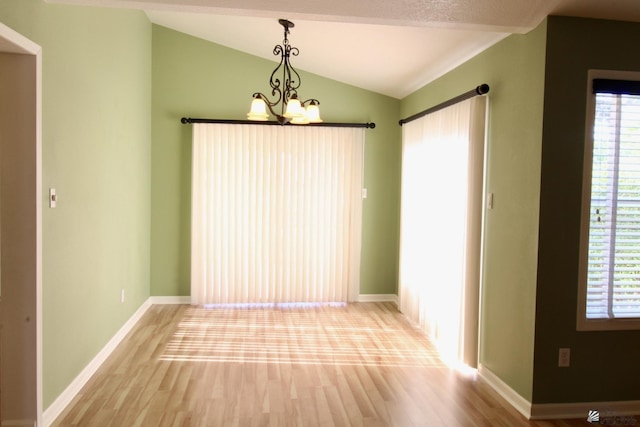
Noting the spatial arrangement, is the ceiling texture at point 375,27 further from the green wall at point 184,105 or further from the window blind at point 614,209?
the window blind at point 614,209

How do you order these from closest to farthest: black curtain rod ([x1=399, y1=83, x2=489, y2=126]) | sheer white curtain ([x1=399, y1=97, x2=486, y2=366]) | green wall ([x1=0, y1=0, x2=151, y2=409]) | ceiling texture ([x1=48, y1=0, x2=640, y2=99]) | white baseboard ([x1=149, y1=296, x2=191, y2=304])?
ceiling texture ([x1=48, y1=0, x2=640, y2=99]) < green wall ([x1=0, y1=0, x2=151, y2=409]) < black curtain rod ([x1=399, y1=83, x2=489, y2=126]) < sheer white curtain ([x1=399, y1=97, x2=486, y2=366]) < white baseboard ([x1=149, y1=296, x2=191, y2=304])

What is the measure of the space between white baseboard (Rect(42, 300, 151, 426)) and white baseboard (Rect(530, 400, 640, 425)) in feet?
9.47

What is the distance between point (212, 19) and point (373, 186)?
2576mm

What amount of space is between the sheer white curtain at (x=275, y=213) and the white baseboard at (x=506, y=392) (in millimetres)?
2360

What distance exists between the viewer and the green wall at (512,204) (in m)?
2.88

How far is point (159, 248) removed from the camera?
538cm

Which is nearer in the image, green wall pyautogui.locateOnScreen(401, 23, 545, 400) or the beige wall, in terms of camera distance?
the beige wall

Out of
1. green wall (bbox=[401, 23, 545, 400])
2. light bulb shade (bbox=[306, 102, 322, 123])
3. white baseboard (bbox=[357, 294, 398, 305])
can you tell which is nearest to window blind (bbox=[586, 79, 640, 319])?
green wall (bbox=[401, 23, 545, 400])

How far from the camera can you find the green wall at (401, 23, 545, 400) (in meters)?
Result: 2.88

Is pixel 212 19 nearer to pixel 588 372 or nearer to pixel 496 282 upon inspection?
pixel 496 282

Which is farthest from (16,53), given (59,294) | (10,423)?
(10,423)

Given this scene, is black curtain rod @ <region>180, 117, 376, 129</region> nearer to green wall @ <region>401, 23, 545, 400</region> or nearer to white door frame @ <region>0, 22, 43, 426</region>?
green wall @ <region>401, 23, 545, 400</region>

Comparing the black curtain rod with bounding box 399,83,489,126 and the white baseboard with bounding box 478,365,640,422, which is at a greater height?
the black curtain rod with bounding box 399,83,489,126

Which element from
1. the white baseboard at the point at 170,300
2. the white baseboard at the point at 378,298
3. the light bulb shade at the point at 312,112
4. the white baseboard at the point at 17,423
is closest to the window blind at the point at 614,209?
the light bulb shade at the point at 312,112
